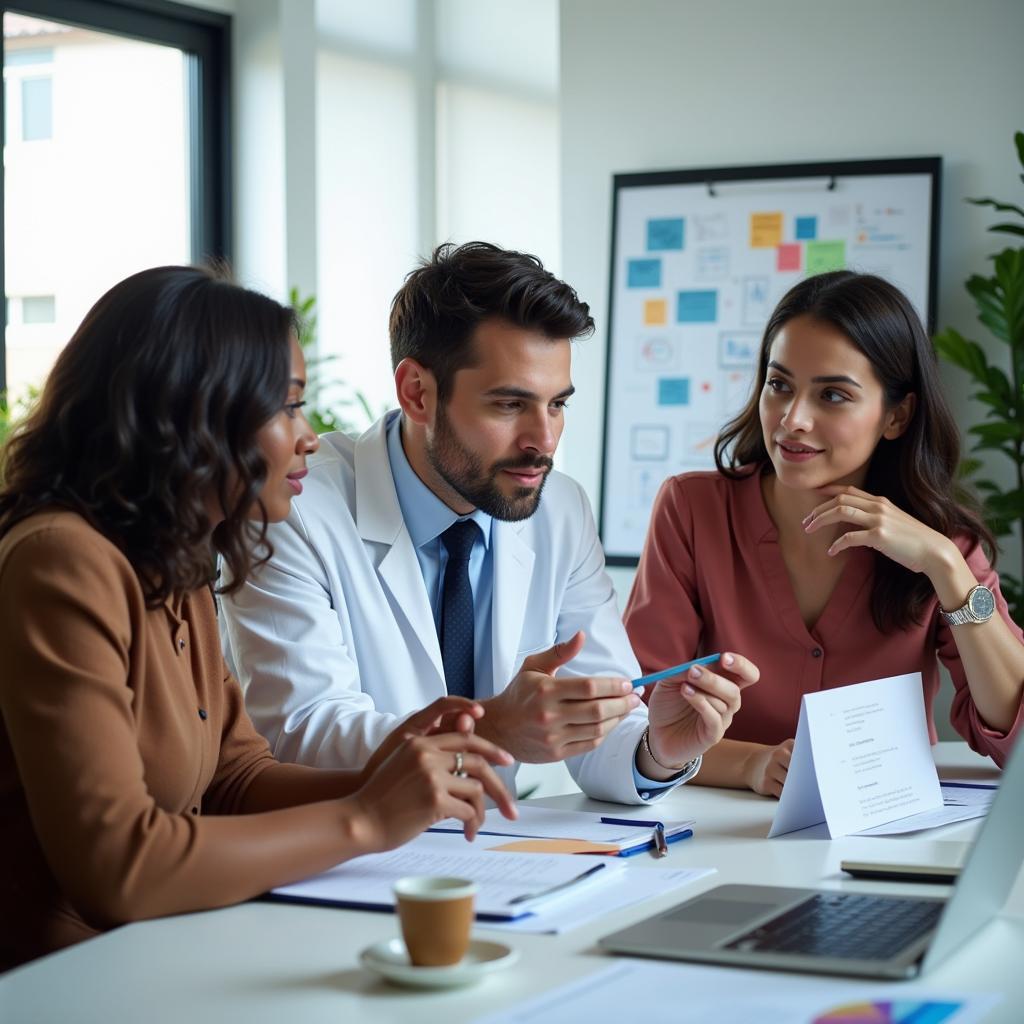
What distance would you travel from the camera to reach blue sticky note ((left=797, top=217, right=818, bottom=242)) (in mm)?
4270

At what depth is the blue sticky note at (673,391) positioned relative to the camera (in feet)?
14.5

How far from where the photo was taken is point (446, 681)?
7.52 feet

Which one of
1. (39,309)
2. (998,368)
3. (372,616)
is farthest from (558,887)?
(39,309)

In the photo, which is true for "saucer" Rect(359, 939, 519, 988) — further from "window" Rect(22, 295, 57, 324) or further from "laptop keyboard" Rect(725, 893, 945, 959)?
"window" Rect(22, 295, 57, 324)

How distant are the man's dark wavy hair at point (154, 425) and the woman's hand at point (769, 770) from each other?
0.86m

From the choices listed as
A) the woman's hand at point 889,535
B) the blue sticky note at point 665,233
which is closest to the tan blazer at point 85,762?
the woman's hand at point 889,535

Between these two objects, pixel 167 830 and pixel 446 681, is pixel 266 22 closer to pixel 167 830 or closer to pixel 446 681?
pixel 446 681

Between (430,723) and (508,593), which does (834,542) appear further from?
(430,723)

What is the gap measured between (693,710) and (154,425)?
0.83 m

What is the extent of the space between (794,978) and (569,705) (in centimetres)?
65

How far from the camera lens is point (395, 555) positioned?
223 cm

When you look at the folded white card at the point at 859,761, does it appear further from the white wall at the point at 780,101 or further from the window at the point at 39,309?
the window at the point at 39,309

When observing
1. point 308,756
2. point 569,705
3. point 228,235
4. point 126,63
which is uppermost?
point 126,63

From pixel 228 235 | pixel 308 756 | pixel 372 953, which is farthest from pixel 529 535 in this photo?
pixel 228 235
